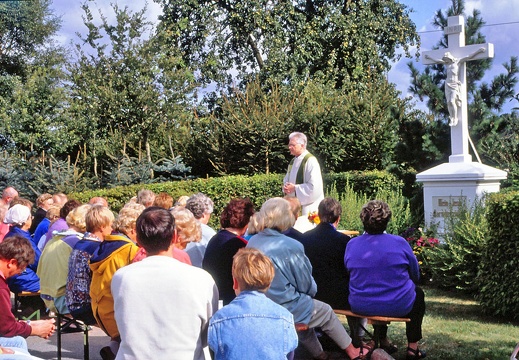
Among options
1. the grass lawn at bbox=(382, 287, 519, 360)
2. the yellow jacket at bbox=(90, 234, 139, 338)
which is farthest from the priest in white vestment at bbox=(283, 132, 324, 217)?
the yellow jacket at bbox=(90, 234, 139, 338)

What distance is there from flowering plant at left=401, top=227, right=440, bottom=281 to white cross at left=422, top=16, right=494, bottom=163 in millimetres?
1794

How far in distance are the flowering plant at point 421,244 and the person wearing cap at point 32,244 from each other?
5.54m

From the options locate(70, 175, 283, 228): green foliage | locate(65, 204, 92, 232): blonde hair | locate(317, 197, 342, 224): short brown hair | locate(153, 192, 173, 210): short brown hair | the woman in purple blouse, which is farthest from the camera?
locate(70, 175, 283, 228): green foliage

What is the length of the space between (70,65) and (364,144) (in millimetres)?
8593

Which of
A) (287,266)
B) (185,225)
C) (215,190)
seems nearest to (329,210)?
(287,266)

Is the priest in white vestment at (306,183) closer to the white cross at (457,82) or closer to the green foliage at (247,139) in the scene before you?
the white cross at (457,82)

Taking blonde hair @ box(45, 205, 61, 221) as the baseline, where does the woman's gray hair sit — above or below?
above

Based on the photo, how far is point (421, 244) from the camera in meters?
11.3

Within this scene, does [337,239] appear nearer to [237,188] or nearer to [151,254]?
[151,254]

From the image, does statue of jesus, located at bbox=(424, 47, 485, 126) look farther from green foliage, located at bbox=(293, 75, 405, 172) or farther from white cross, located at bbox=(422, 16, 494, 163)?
green foliage, located at bbox=(293, 75, 405, 172)

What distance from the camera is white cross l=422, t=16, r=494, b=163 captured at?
12992mm

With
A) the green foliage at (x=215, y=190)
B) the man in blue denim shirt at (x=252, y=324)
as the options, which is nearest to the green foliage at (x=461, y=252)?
the green foliage at (x=215, y=190)

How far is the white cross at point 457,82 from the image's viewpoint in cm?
1299

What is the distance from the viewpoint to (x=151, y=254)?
14.1 feet
